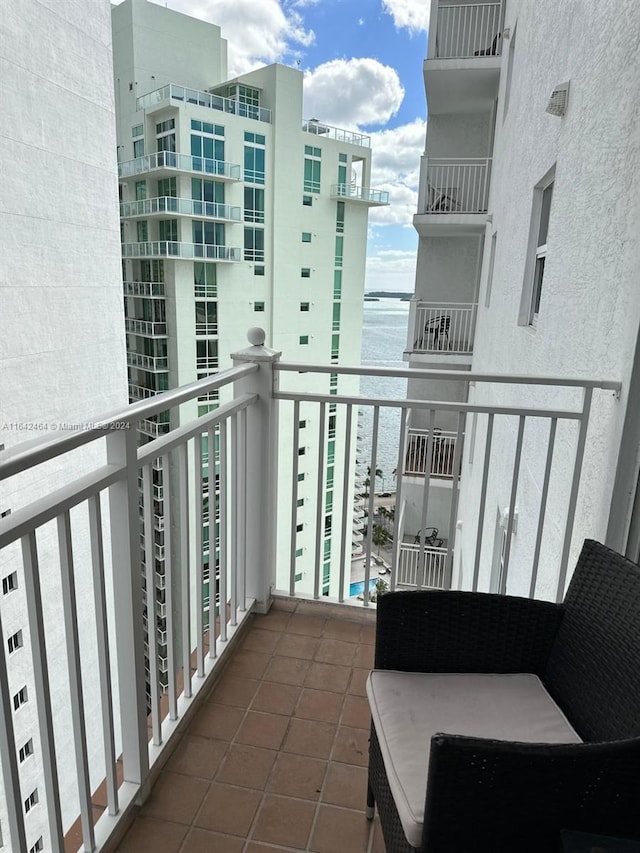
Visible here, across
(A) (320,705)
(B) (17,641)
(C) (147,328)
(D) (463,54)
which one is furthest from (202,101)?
(A) (320,705)

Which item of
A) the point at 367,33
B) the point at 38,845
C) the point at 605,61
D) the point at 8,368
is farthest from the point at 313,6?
the point at 38,845

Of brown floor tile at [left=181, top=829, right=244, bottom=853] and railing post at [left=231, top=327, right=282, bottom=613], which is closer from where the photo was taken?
brown floor tile at [left=181, top=829, right=244, bottom=853]

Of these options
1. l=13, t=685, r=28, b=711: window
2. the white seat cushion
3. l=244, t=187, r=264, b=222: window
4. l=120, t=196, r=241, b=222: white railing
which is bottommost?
l=13, t=685, r=28, b=711: window

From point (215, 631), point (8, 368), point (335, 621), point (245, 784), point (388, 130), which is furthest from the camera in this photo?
point (388, 130)

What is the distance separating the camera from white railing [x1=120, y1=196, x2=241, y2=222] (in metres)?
11.4

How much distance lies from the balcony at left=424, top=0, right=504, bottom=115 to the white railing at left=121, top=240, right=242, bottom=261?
5712mm

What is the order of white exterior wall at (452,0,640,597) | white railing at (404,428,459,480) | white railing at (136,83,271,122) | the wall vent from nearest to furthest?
white exterior wall at (452,0,640,597)
the wall vent
white railing at (404,428,459,480)
white railing at (136,83,271,122)

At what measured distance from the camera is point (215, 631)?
2.22 meters

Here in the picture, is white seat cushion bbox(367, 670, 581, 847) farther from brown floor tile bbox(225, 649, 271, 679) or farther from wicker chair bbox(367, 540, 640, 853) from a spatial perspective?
brown floor tile bbox(225, 649, 271, 679)

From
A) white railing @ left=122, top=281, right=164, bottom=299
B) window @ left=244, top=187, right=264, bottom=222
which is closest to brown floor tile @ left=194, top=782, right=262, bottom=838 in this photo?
white railing @ left=122, top=281, right=164, bottom=299

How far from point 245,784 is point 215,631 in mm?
629

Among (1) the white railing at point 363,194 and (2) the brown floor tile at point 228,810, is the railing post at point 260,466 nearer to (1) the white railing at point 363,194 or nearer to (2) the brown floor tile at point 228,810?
(2) the brown floor tile at point 228,810

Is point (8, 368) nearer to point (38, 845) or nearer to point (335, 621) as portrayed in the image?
point (335, 621)

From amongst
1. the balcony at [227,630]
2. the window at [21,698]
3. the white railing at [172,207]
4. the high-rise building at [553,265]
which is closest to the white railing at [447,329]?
the high-rise building at [553,265]
